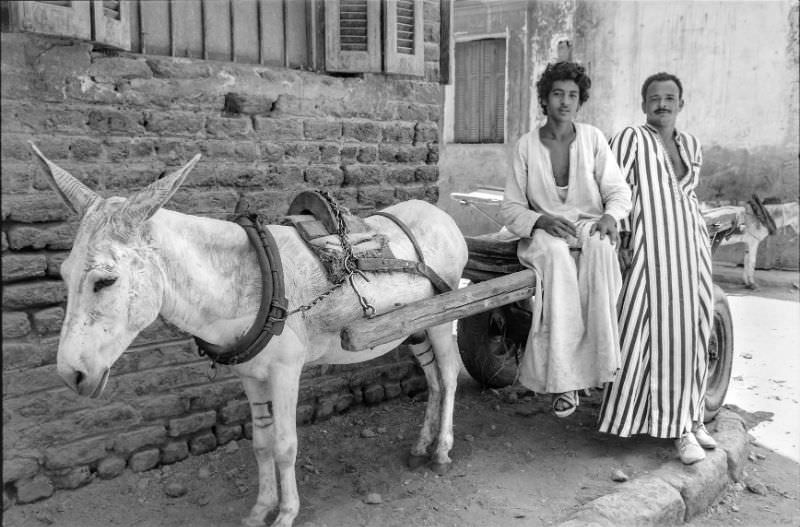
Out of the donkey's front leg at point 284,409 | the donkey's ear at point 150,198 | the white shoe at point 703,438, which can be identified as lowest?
the white shoe at point 703,438

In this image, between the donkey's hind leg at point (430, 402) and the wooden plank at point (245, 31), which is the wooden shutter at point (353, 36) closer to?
the wooden plank at point (245, 31)

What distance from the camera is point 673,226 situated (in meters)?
4.24

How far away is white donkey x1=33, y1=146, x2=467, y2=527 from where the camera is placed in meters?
2.53

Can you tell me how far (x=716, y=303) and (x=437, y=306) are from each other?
2.21 meters

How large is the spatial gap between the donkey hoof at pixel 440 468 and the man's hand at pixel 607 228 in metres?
1.42

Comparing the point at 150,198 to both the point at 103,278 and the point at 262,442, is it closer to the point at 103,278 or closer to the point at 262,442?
the point at 103,278

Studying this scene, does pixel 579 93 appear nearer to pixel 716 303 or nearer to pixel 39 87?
pixel 716 303

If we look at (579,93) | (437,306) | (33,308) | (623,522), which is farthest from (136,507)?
(579,93)

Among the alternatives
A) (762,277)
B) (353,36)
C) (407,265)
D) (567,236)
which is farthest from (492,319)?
(762,277)

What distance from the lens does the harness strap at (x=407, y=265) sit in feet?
11.0

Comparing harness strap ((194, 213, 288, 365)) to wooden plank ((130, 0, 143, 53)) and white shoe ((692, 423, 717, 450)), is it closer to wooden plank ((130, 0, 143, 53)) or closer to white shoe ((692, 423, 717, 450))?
wooden plank ((130, 0, 143, 53))

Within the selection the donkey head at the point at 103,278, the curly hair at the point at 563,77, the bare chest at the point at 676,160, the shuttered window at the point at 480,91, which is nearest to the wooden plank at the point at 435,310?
the donkey head at the point at 103,278

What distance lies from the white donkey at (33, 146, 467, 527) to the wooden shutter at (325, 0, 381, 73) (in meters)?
0.97

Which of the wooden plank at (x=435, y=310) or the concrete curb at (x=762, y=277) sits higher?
the wooden plank at (x=435, y=310)
